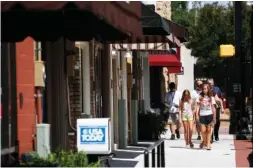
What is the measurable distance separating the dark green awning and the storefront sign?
4.12 metres

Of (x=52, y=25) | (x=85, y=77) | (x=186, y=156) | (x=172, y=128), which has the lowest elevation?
(x=186, y=156)

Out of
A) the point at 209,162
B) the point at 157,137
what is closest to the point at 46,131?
the point at 209,162

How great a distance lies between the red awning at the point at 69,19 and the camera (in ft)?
20.7

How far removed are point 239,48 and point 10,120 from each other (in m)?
14.0

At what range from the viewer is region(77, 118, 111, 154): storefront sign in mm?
9383

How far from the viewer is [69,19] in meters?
8.29

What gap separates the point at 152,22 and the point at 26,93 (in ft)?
14.0

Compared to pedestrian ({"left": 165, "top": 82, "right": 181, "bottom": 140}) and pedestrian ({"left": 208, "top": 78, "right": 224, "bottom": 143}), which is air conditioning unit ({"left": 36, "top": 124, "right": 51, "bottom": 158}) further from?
pedestrian ({"left": 165, "top": 82, "right": 181, "bottom": 140})

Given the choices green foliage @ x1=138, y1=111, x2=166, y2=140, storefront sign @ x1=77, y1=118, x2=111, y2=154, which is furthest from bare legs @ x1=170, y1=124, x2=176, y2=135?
storefront sign @ x1=77, y1=118, x2=111, y2=154

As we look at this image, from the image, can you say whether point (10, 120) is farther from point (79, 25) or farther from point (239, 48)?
point (239, 48)

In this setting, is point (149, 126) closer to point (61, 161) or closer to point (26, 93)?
point (26, 93)

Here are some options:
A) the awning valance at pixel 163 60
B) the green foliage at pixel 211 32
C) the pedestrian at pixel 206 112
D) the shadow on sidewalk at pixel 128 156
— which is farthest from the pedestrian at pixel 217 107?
the green foliage at pixel 211 32

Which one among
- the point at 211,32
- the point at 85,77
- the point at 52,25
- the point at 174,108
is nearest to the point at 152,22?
the point at 85,77

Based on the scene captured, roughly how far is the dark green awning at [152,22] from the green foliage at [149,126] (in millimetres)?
6205
